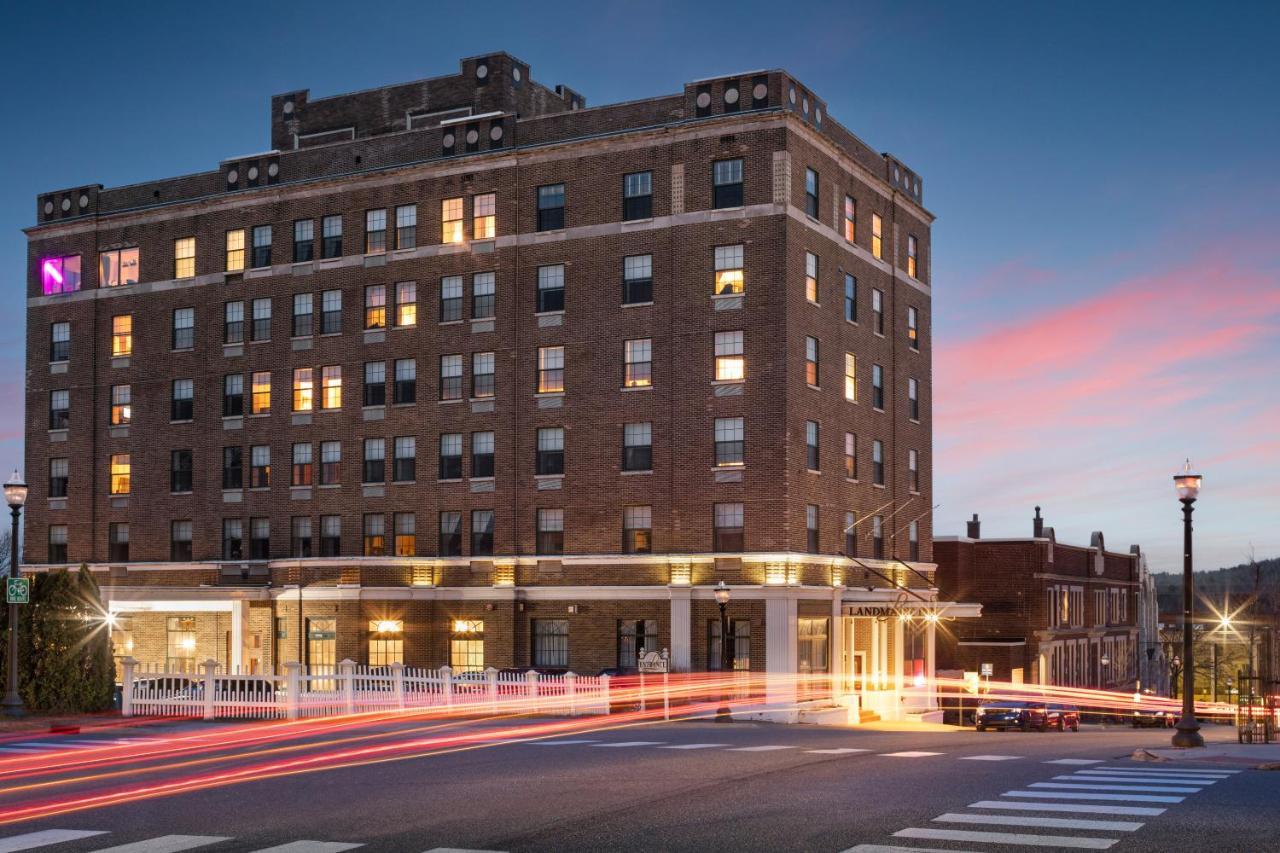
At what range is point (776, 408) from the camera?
170ft

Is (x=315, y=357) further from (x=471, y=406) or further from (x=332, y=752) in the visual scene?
(x=332, y=752)

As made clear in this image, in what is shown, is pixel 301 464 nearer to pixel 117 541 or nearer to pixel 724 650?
pixel 117 541

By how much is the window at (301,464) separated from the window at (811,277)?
21.6 metres

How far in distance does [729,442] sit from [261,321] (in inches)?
863

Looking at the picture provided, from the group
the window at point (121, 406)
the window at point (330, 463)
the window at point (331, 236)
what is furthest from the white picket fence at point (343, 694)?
the window at point (121, 406)

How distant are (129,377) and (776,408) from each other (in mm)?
30689

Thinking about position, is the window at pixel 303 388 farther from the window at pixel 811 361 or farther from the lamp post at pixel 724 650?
the window at pixel 811 361

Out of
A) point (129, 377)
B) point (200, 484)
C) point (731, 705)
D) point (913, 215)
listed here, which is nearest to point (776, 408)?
point (731, 705)

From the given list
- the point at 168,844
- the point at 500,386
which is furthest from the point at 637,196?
the point at 168,844

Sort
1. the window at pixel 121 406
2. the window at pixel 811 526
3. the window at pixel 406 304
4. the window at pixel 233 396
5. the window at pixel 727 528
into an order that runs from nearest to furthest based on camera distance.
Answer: the window at pixel 727 528, the window at pixel 811 526, the window at pixel 406 304, the window at pixel 233 396, the window at pixel 121 406

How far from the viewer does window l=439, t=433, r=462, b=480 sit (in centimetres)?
5756

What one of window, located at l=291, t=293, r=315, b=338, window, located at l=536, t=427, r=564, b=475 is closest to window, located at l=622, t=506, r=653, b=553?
window, located at l=536, t=427, r=564, b=475

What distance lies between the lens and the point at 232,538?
6269cm

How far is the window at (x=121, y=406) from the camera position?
65.6 metres
